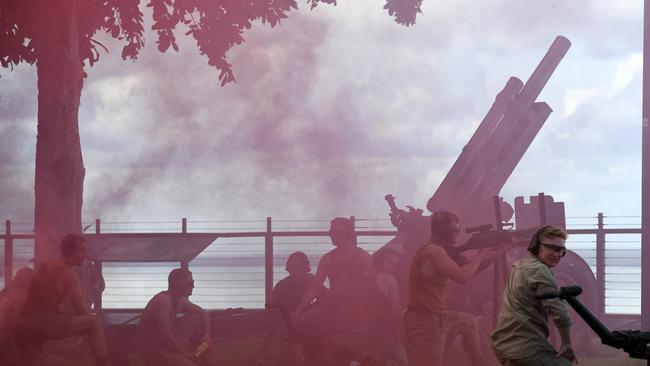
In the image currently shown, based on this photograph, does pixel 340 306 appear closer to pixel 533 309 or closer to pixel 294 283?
pixel 294 283

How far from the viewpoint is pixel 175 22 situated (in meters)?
18.0

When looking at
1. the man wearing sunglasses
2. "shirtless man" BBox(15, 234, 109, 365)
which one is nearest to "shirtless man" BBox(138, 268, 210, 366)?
"shirtless man" BBox(15, 234, 109, 365)

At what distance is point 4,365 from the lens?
11672 mm

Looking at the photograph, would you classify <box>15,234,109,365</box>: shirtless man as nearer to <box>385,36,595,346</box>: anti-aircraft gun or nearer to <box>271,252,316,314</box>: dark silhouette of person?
<box>271,252,316,314</box>: dark silhouette of person

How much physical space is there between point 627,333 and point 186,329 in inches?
253

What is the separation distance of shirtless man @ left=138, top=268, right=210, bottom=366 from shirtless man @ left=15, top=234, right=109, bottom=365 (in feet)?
1.37

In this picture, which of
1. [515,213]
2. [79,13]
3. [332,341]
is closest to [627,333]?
[332,341]

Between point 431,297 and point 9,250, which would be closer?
point 431,297

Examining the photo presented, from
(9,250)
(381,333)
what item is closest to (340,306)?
(381,333)

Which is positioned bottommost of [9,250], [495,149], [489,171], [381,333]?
[381,333]

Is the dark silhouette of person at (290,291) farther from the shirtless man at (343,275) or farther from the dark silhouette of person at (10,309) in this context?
the dark silhouette of person at (10,309)

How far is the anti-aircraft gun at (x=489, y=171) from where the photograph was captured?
45.8 ft

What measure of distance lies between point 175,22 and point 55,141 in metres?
3.47

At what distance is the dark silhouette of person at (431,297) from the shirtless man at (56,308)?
328 centimetres
